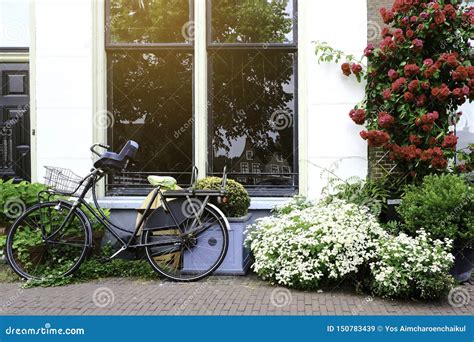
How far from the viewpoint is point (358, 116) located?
6.77m

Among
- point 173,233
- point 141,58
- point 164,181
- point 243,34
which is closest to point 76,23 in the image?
point 141,58

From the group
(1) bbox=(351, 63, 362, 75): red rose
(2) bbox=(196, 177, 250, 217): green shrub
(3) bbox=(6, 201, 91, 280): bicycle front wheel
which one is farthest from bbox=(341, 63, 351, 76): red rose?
(3) bbox=(6, 201, 91, 280): bicycle front wheel

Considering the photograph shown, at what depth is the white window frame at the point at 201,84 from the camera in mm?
7229

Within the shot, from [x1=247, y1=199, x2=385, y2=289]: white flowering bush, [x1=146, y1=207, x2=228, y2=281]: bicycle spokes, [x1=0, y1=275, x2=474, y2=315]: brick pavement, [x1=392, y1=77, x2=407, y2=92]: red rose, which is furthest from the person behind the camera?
[x1=392, y1=77, x2=407, y2=92]: red rose

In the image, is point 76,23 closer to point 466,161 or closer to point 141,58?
point 141,58

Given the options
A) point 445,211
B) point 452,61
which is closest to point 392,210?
point 445,211

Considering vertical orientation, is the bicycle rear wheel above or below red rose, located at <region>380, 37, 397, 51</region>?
below

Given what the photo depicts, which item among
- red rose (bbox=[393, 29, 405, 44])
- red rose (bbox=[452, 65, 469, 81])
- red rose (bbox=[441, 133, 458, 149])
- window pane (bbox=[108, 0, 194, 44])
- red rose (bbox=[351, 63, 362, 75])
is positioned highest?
window pane (bbox=[108, 0, 194, 44])

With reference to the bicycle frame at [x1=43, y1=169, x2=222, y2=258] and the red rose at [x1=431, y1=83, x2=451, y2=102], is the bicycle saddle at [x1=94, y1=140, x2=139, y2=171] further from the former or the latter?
the red rose at [x1=431, y1=83, x2=451, y2=102]

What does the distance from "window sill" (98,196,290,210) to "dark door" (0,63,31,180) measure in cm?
144

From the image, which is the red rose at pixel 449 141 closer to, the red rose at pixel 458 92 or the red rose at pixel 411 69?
the red rose at pixel 458 92

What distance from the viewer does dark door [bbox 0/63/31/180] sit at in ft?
25.1

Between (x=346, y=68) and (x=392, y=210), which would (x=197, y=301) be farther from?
(x=346, y=68)

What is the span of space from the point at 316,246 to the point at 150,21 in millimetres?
4159
